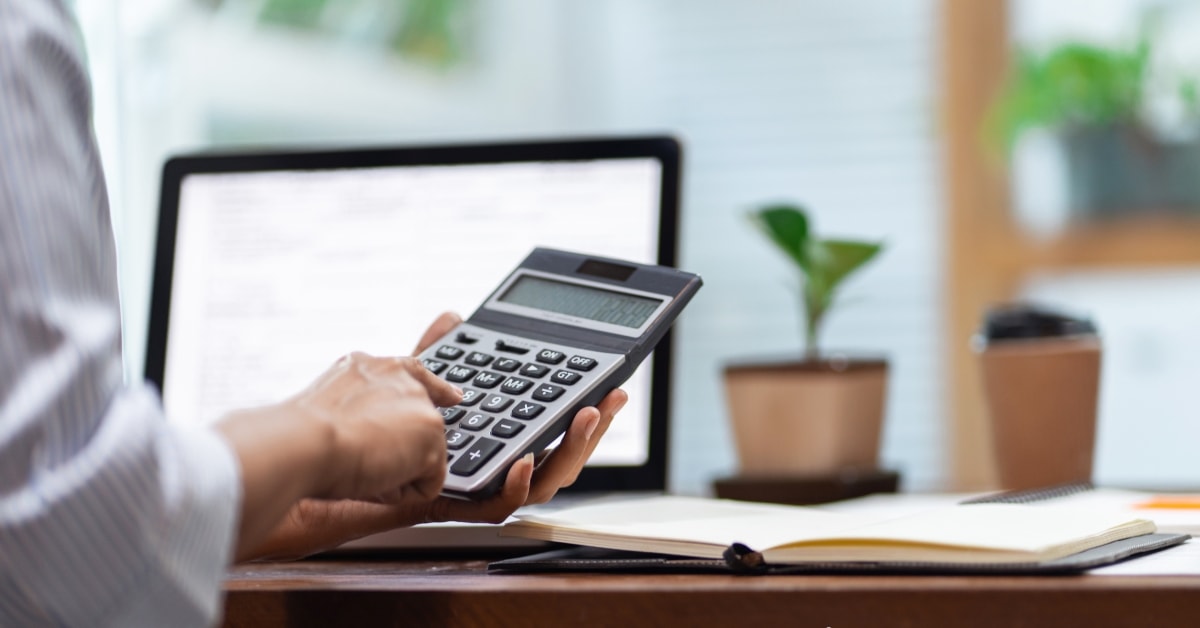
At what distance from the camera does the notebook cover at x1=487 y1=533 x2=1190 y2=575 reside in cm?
46

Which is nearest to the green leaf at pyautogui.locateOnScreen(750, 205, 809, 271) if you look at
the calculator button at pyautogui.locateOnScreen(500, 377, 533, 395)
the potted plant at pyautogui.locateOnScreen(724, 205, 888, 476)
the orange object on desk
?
the potted plant at pyautogui.locateOnScreen(724, 205, 888, 476)

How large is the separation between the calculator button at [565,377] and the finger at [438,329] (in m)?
0.11

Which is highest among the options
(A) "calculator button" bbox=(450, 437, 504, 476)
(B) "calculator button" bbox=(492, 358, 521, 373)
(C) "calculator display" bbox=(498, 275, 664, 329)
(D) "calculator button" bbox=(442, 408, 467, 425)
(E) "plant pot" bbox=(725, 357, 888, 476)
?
(C) "calculator display" bbox=(498, 275, 664, 329)

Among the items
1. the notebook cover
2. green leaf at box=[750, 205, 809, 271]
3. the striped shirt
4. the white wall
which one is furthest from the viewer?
the white wall

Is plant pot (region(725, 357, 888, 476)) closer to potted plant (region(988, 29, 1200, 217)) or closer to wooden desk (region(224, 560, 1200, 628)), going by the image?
wooden desk (region(224, 560, 1200, 628))

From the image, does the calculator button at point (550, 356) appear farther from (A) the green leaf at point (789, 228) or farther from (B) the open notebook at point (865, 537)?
(A) the green leaf at point (789, 228)

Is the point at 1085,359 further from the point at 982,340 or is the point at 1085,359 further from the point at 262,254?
the point at 262,254

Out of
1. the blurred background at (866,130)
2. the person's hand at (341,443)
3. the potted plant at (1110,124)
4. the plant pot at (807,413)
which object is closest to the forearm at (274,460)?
the person's hand at (341,443)

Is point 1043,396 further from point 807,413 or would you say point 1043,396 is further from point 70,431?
point 70,431

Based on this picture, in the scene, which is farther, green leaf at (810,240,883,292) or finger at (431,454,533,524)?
green leaf at (810,240,883,292)

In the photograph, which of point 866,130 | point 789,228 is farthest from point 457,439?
point 866,130

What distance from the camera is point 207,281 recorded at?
35.5 inches

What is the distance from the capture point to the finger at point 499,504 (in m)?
0.54

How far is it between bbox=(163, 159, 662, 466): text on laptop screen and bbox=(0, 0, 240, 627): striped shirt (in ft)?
1.65
